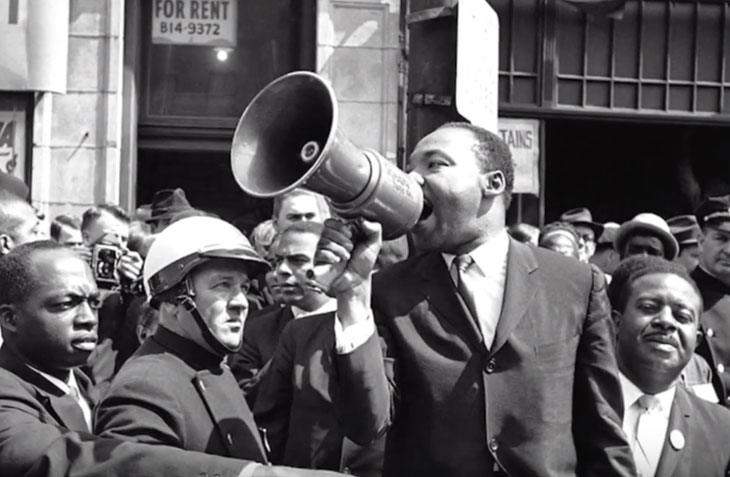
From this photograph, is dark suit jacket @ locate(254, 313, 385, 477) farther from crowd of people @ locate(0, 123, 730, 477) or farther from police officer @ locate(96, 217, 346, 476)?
police officer @ locate(96, 217, 346, 476)

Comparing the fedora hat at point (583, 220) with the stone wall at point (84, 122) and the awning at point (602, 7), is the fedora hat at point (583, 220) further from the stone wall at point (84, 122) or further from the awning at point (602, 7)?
the stone wall at point (84, 122)

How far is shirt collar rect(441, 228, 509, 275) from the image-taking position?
4234mm

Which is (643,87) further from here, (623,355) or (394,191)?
(394,191)

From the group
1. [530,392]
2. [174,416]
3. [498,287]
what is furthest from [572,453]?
[174,416]

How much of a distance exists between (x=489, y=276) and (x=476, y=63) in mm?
1795

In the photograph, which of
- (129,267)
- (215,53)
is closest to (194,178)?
(215,53)

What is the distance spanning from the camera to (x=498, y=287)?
422cm

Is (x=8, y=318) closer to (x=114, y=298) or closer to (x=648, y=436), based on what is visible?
(x=648, y=436)

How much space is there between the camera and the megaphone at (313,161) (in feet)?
11.8

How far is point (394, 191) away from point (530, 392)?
760 millimetres

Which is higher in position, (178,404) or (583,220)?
(583,220)

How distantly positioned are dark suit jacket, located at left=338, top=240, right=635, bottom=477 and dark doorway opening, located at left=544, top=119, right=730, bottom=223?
8.83 meters

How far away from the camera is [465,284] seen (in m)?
4.20

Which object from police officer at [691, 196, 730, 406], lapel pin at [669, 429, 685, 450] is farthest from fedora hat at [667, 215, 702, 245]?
lapel pin at [669, 429, 685, 450]
